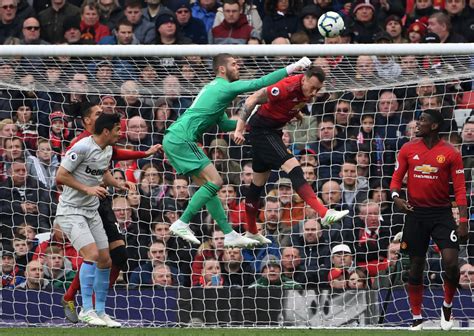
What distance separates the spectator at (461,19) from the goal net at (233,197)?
1295 mm

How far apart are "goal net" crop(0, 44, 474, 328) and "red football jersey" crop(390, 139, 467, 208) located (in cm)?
97

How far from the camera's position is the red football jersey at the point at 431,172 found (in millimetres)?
13914

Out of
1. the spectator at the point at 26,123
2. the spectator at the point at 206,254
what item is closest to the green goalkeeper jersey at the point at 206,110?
the spectator at the point at 206,254

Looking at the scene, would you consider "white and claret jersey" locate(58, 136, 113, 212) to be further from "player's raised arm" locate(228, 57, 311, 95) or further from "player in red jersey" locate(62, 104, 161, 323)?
"player's raised arm" locate(228, 57, 311, 95)

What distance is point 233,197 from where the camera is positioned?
16.1 meters

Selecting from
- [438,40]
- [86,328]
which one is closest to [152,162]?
[86,328]

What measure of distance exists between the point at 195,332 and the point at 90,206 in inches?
70.4

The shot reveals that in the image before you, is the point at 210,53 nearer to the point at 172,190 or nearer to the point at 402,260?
the point at 172,190

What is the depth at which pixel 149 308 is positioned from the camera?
50.0ft

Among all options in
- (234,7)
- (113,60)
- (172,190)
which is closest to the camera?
(113,60)

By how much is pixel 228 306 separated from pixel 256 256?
84 cm

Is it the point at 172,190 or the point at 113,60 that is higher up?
the point at 113,60

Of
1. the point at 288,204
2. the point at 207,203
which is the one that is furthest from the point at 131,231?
the point at 207,203

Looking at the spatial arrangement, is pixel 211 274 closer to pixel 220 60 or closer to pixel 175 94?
pixel 175 94
